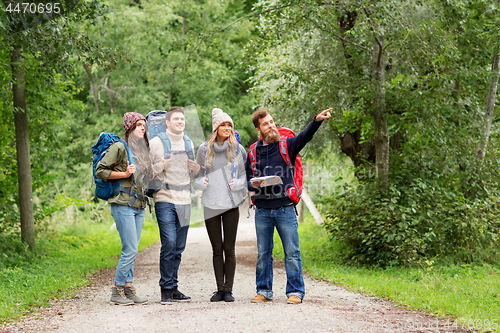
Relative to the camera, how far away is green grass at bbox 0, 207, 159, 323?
5.66m

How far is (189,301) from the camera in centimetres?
566

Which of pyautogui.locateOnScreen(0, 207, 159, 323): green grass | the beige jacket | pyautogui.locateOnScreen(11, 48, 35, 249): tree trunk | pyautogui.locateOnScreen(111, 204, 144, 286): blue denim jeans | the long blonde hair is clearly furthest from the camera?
pyautogui.locateOnScreen(11, 48, 35, 249): tree trunk

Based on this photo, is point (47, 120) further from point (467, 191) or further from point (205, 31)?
point (467, 191)

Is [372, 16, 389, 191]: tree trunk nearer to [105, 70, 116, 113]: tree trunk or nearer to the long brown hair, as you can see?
the long brown hair

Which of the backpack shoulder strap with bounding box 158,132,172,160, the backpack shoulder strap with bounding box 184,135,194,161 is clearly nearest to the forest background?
the backpack shoulder strap with bounding box 158,132,172,160

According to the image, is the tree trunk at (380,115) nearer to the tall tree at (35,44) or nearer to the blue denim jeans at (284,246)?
the blue denim jeans at (284,246)

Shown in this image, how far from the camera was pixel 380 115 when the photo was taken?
27.8 feet

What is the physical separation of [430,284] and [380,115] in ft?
10.2

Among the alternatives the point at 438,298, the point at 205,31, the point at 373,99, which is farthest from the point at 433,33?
the point at 438,298

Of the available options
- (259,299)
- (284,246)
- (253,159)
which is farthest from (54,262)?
(284,246)

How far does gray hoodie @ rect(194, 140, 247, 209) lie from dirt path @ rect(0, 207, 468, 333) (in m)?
1.12

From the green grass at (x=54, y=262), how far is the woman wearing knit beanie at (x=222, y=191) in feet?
6.76

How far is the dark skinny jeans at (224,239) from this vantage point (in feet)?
18.0

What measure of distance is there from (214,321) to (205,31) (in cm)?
569
